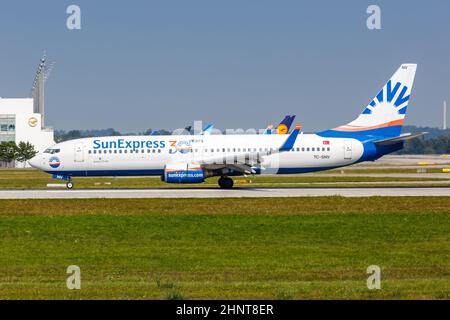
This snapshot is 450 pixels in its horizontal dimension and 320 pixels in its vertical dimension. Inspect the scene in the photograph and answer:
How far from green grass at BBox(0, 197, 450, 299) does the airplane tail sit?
16656 millimetres

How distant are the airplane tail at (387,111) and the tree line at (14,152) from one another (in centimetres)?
8650

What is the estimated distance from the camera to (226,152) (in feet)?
174

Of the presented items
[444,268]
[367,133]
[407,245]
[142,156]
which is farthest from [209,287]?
[367,133]

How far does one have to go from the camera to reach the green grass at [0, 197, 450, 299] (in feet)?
57.6

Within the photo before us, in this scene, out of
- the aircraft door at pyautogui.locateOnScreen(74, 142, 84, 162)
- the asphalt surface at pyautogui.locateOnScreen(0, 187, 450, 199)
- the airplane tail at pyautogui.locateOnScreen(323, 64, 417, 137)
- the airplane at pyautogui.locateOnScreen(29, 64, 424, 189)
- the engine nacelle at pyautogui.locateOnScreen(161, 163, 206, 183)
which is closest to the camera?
the asphalt surface at pyautogui.locateOnScreen(0, 187, 450, 199)

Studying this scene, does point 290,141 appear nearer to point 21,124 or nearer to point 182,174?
point 182,174

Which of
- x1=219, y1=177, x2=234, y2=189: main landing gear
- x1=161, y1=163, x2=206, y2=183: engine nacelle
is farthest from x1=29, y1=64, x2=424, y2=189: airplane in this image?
x1=161, y1=163, x2=206, y2=183: engine nacelle

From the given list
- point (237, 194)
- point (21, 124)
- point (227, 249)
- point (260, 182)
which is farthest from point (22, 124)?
point (227, 249)

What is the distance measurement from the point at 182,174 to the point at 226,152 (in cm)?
445

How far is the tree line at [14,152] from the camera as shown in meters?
132

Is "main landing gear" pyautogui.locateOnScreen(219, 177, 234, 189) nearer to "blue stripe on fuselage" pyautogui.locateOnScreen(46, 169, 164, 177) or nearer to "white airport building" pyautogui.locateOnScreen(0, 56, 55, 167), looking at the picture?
"blue stripe on fuselage" pyautogui.locateOnScreen(46, 169, 164, 177)

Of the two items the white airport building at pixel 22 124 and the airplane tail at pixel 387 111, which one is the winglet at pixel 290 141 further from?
the white airport building at pixel 22 124

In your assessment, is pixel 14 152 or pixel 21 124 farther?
pixel 21 124
